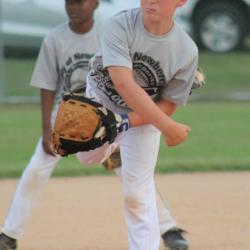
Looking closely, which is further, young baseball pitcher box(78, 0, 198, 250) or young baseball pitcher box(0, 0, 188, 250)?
young baseball pitcher box(0, 0, 188, 250)

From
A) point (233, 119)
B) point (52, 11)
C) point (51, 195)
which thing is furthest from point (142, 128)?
point (52, 11)

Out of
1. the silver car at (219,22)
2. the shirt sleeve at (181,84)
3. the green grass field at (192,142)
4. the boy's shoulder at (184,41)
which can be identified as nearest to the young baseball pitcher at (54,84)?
the shirt sleeve at (181,84)

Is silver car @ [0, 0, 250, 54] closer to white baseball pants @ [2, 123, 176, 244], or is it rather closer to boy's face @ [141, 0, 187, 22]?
white baseball pants @ [2, 123, 176, 244]

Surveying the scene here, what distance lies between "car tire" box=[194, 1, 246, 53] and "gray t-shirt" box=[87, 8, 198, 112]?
10881 mm

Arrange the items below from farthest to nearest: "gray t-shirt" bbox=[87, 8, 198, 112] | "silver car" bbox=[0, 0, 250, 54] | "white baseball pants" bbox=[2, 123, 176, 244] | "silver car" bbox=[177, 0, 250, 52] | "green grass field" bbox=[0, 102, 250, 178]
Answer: "silver car" bbox=[177, 0, 250, 52] < "silver car" bbox=[0, 0, 250, 54] < "green grass field" bbox=[0, 102, 250, 178] < "white baseball pants" bbox=[2, 123, 176, 244] < "gray t-shirt" bbox=[87, 8, 198, 112]

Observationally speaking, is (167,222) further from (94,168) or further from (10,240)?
(94,168)

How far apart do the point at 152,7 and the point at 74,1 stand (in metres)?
1.34

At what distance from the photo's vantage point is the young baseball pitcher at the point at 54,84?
5805mm

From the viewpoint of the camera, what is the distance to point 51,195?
7.50 meters

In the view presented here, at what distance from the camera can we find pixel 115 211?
6.93 metres

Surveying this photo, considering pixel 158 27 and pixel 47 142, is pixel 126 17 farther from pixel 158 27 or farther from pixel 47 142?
pixel 47 142

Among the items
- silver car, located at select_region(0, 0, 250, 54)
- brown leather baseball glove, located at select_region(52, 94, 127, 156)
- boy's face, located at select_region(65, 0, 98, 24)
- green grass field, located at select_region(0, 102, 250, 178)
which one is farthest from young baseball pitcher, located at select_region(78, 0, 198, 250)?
silver car, located at select_region(0, 0, 250, 54)

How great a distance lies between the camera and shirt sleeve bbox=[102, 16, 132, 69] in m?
4.71

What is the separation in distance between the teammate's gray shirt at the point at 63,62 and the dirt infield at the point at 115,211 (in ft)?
3.13
